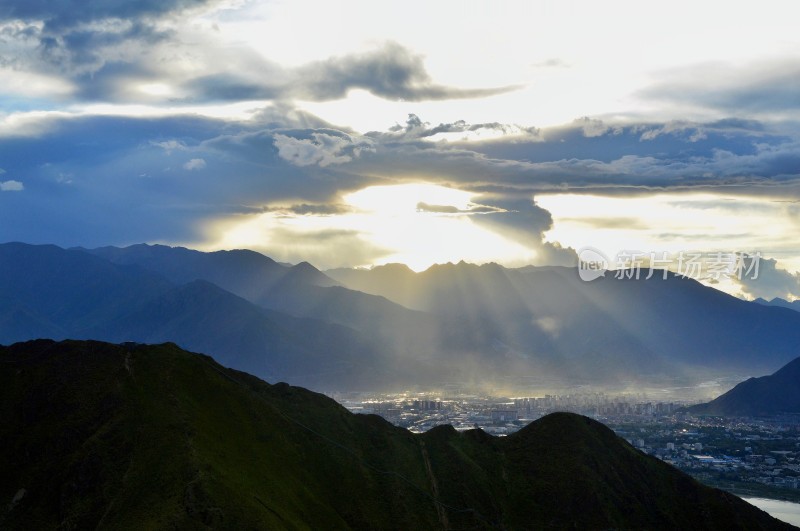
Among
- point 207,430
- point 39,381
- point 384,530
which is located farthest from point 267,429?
point 39,381

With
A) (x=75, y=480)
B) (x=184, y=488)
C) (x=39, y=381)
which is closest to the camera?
(x=184, y=488)

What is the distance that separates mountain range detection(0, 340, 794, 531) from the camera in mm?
105125

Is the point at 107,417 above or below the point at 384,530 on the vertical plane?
above

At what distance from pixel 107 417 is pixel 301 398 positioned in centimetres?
4601

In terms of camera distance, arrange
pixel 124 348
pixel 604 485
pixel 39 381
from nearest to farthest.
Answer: pixel 39 381 → pixel 124 348 → pixel 604 485

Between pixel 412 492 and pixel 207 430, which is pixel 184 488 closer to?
pixel 207 430

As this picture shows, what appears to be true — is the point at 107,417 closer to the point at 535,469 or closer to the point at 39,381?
the point at 39,381

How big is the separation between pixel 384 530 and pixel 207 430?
99.9 feet

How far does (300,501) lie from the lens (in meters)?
118

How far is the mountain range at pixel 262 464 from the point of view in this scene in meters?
105

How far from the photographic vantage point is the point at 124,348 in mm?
136000

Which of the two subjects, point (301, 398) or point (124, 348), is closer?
point (124, 348)

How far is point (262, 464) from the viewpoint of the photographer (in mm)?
120500

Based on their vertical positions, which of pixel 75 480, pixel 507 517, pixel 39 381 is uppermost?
pixel 39 381
